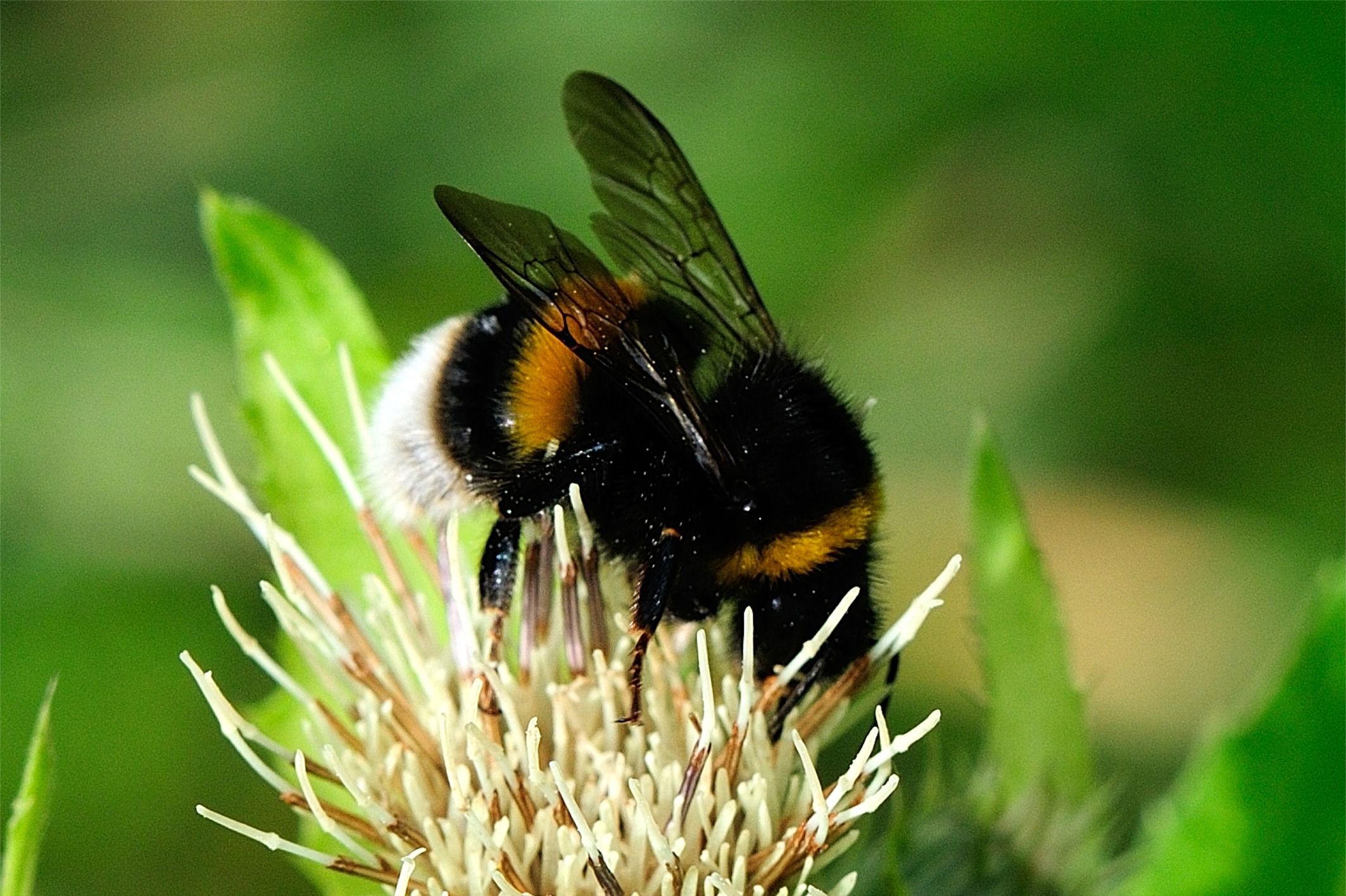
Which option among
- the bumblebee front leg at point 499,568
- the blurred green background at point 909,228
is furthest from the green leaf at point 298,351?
the blurred green background at point 909,228

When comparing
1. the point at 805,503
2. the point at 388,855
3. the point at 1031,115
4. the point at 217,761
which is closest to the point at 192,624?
the point at 217,761

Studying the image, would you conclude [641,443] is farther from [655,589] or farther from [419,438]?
[419,438]

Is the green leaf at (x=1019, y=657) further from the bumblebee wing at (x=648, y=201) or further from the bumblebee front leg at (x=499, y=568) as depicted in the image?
the bumblebee front leg at (x=499, y=568)

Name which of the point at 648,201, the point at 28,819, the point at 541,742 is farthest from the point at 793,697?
the point at 28,819

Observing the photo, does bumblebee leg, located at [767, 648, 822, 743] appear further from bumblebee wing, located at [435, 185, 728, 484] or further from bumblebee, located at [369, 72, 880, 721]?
bumblebee wing, located at [435, 185, 728, 484]

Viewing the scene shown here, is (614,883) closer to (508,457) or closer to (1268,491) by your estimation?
(508,457)

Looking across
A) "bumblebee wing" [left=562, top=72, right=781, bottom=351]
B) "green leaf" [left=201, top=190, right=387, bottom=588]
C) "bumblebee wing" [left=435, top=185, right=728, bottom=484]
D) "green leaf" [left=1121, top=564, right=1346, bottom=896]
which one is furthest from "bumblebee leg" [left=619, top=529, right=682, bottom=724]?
"green leaf" [left=201, top=190, right=387, bottom=588]

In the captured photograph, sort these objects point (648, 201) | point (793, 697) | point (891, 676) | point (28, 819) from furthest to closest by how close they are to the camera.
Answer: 1. point (648, 201)
2. point (891, 676)
3. point (793, 697)
4. point (28, 819)
